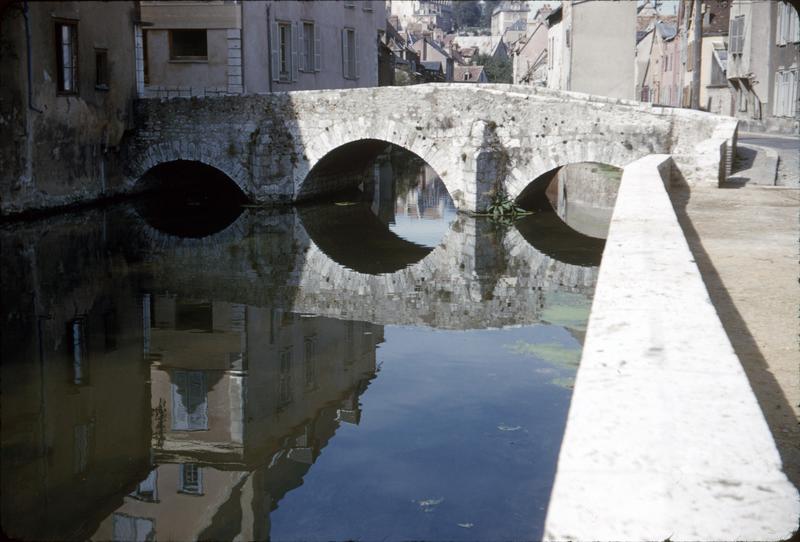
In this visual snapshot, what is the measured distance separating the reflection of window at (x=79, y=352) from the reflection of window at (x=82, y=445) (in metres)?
0.88

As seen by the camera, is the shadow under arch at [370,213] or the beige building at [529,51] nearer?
the shadow under arch at [370,213]

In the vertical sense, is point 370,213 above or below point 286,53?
below

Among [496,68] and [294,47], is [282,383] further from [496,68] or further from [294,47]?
[496,68]

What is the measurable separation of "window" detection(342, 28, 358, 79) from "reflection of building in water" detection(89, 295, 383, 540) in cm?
1404

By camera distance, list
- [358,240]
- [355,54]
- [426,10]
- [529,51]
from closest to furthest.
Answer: [358,240] → [355,54] → [529,51] → [426,10]

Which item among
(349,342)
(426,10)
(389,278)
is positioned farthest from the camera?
(426,10)

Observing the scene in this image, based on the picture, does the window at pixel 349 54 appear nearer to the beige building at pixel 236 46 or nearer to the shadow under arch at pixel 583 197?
the beige building at pixel 236 46

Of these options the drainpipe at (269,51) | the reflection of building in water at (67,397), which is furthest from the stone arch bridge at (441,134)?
the reflection of building in water at (67,397)

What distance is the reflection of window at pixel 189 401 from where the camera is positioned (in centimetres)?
564

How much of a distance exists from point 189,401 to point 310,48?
1531 cm

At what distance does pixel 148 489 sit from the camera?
4.69 m

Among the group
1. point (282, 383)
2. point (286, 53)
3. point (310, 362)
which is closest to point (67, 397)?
point (282, 383)

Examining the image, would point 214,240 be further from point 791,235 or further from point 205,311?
point 791,235

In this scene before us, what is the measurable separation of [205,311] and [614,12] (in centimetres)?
1682
